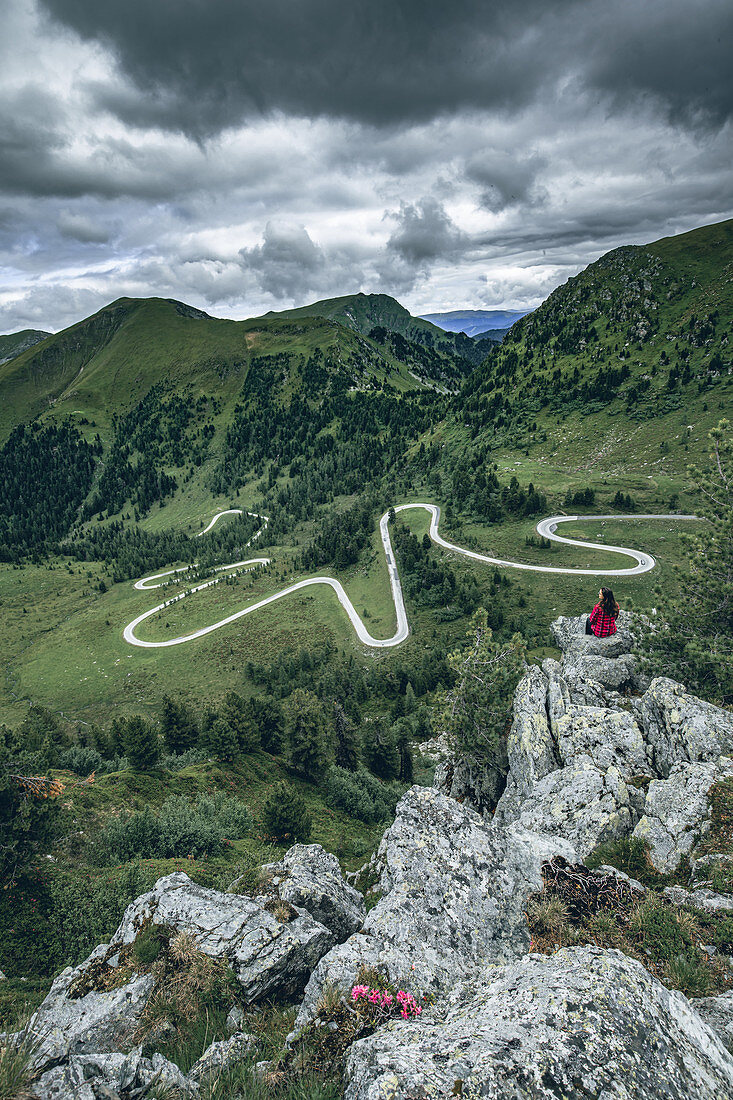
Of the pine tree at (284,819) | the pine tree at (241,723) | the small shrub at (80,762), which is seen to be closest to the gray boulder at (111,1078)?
the pine tree at (284,819)

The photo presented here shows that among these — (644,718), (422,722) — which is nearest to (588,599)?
(422,722)

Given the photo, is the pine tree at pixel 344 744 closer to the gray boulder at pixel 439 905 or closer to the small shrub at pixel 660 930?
the gray boulder at pixel 439 905

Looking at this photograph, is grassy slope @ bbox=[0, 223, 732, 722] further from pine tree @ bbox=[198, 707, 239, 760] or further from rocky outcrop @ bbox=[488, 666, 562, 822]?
rocky outcrop @ bbox=[488, 666, 562, 822]

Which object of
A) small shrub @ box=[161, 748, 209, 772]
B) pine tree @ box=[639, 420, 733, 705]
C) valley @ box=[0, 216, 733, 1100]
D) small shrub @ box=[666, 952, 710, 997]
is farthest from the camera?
small shrub @ box=[161, 748, 209, 772]

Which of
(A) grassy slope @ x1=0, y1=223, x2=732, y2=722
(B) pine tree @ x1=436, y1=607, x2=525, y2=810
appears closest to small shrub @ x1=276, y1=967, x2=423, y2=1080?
(B) pine tree @ x1=436, y1=607, x2=525, y2=810

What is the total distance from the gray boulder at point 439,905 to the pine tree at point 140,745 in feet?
133

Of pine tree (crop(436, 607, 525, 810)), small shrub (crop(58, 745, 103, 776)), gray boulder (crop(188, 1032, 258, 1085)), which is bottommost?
small shrub (crop(58, 745, 103, 776))

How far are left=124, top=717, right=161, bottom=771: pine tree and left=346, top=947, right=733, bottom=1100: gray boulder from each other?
1877 inches

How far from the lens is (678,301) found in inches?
6875

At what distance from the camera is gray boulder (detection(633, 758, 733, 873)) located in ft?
51.8

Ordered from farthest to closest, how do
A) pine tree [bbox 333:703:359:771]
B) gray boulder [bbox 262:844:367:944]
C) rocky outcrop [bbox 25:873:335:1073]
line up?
1. pine tree [bbox 333:703:359:771]
2. gray boulder [bbox 262:844:367:944]
3. rocky outcrop [bbox 25:873:335:1073]

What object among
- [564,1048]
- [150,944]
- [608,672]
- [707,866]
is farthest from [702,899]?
[608,672]

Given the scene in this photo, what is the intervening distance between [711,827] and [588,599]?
7816cm

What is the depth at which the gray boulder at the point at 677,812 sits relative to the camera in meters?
15.8
